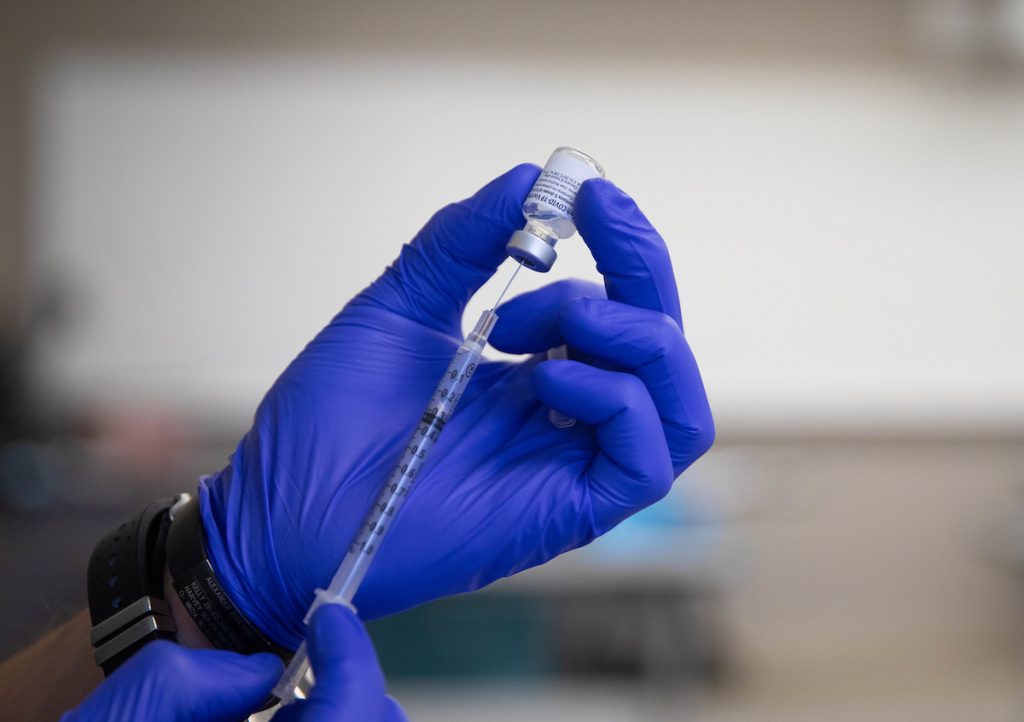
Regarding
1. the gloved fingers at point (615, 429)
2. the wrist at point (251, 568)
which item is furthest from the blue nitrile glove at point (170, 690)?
the gloved fingers at point (615, 429)

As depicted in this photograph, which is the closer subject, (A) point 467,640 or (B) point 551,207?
(B) point 551,207

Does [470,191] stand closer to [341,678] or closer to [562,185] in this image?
[562,185]

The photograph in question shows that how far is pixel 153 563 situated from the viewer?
815mm

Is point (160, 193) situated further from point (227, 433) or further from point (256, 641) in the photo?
point (256, 641)

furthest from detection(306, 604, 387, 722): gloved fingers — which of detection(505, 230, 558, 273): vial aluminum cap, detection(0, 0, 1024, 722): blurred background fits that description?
detection(0, 0, 1024, 722): blurred background

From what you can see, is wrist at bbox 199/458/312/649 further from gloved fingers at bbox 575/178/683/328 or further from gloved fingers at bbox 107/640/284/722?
gloved fingers at bbox 575/178/683/328

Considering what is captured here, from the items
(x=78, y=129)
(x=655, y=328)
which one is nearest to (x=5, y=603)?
(x=655, y=328)

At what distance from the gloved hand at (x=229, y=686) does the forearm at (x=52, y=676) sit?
188 millimetres

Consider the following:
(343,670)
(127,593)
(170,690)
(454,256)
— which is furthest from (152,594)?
(454,256)

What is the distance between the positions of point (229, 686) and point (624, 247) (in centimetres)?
50

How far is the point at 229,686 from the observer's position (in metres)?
0.68

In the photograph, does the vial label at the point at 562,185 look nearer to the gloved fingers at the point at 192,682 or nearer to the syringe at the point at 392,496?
the syringe at the point at 392,496

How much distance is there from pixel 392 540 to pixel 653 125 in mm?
2975

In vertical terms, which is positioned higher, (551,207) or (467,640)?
(551,207)
